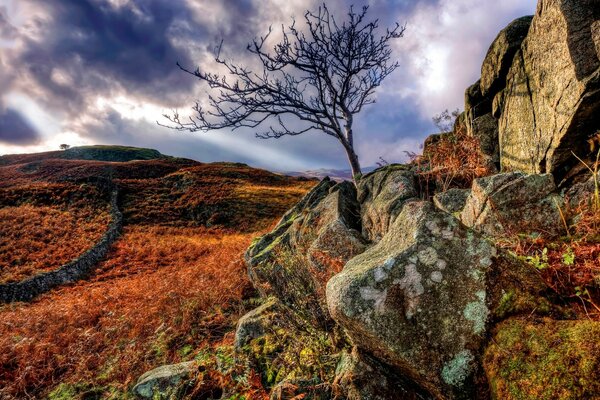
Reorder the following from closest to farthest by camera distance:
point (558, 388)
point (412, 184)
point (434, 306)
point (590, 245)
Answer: point (558, 388), point (434, 306), point (590, 245), point (412, 184)

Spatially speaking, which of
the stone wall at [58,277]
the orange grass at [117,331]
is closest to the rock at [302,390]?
the orange grass at [117,331]

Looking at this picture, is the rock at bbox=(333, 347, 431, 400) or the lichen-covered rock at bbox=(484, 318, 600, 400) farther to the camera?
the rock at bbox=(333, 347, 431, 400)

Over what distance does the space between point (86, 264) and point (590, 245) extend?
75.7 feet

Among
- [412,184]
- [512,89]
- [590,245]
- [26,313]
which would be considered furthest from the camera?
[26,313]

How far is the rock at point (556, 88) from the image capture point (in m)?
4.25

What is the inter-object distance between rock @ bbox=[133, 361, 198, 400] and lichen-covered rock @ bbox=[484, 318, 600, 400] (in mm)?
4321

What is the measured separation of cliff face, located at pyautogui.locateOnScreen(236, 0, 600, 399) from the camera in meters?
2.31

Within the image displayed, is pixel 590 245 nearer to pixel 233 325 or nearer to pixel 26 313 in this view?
pixel 233 325

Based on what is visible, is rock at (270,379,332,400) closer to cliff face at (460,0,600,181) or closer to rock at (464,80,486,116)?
cliff face at (460,0,600,181)

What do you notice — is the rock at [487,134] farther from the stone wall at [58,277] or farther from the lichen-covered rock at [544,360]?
the stone wall at [58,277]

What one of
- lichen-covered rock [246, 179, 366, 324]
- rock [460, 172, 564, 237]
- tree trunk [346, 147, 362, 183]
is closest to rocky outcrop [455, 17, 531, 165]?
rock [460, 172, 564, 237]

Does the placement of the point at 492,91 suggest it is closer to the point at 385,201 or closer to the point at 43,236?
the point at 385,201

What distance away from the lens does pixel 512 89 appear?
6.21m

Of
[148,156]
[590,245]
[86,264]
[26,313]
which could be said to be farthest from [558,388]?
[148,156]
